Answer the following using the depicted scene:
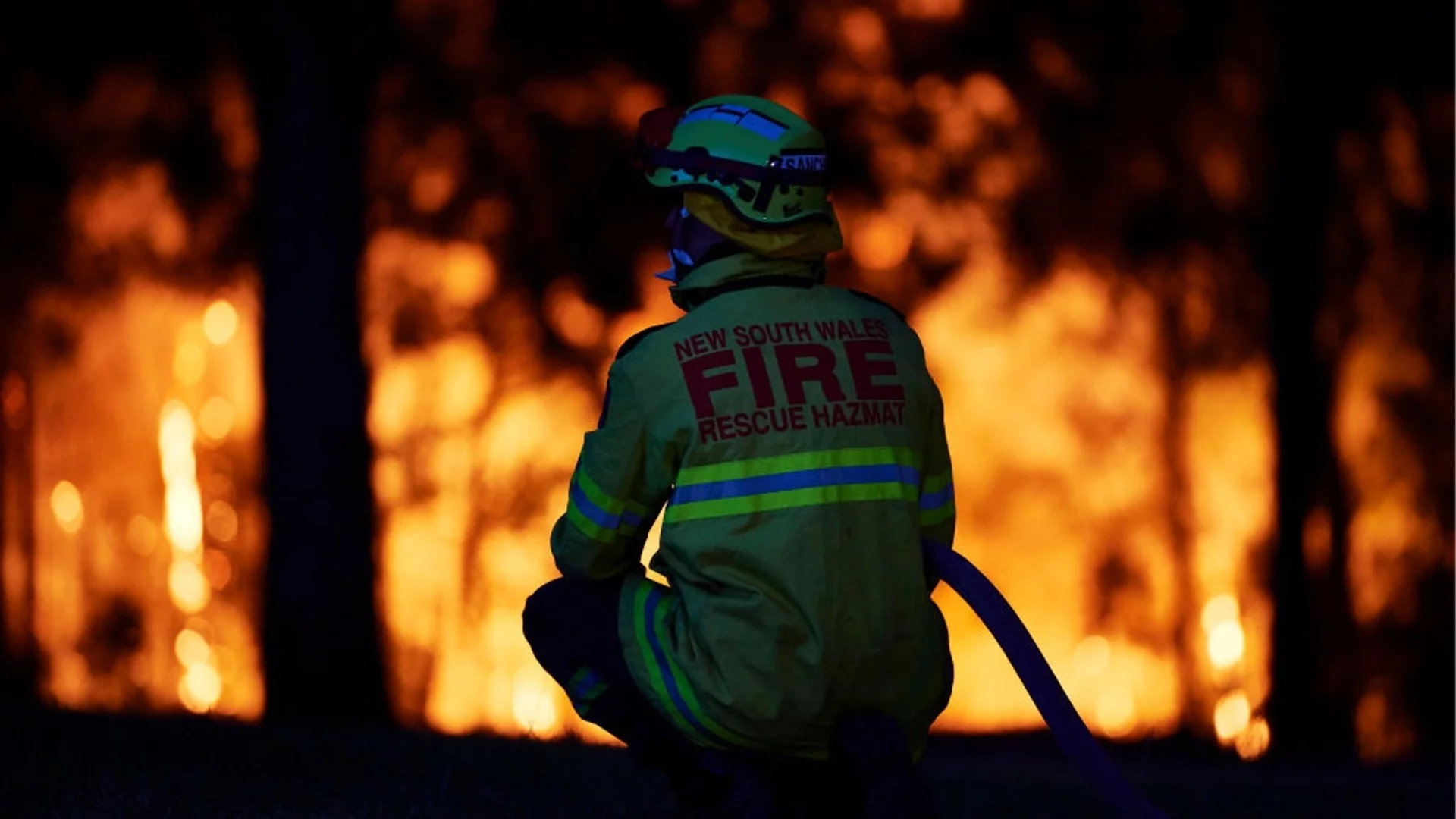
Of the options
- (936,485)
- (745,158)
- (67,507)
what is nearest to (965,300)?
(67,507)

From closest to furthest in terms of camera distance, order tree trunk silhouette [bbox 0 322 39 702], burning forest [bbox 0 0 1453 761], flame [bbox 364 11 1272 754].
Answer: burning forest [bbox 0 0 1453 761] → flame [bbox 364 11 1272 754] → tree trunk silhouette [bbox 0 322 39 702]

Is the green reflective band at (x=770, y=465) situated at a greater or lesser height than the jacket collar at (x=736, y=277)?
lesser

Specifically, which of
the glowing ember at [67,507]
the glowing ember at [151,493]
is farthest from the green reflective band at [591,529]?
the glowing ember at [67,507]

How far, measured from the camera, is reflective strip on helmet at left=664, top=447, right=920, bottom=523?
3619 mm

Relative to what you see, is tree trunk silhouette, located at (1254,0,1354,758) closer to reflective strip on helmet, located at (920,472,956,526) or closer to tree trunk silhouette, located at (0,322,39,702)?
reflective strip on helmet, located at (920,472,956,526)

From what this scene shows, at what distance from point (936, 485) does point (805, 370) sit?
0.46 meters

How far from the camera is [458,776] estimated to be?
17.0 ft

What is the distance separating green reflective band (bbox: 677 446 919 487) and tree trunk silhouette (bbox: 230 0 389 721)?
426 centimetres

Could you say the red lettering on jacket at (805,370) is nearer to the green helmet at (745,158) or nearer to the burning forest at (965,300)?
the green helmet at (745,158)

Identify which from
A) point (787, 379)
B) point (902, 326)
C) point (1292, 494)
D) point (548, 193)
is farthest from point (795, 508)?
point (548, 193)

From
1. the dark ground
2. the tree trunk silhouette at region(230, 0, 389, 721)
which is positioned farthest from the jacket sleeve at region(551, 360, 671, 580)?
the tree trunk silhouette at region(230, 0, 389, 721)

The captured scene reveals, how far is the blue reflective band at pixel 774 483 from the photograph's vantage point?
3.62m

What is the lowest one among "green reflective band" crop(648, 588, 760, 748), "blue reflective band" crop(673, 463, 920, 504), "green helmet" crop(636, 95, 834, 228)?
"green reflective band" crop(648, 588, 760, 748)

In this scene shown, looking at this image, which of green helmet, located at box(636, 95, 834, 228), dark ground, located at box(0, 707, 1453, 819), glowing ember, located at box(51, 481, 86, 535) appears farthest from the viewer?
glowing ember, located at box(51, 481, 86, 535)
